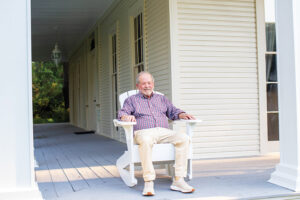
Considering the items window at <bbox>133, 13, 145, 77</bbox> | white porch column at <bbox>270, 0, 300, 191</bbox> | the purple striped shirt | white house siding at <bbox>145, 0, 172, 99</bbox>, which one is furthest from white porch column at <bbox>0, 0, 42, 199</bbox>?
window at <bbox>133, 13, 145, 77</bbox>

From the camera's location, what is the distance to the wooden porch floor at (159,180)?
113 inches

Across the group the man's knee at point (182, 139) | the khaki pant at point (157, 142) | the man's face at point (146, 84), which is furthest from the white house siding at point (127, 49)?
the man's knee at point (182, 139)

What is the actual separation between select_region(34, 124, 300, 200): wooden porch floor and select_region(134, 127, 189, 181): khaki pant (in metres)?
0.20

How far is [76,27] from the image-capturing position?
9.36m

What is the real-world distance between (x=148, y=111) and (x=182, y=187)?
81 centimetres

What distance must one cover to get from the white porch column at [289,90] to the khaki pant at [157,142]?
90 centimetres

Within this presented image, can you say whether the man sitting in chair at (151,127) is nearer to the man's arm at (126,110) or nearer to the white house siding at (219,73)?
the man's arm at (126,110)

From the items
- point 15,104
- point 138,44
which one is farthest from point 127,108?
point 138,44

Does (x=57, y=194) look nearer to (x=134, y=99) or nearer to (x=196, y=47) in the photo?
(x=134, y=99)

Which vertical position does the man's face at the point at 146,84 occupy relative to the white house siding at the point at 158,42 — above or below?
A: below

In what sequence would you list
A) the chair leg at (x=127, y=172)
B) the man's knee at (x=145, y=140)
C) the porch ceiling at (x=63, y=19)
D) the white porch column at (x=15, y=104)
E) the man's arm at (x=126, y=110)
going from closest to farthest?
the white porch column at (x=15, y=104)
the man's knee at (x=145, y=140)
the chair leg at (x=127, y=172)
the man's arm at (x=126, y=110)
the porch ceiling at (x=63, y=19)

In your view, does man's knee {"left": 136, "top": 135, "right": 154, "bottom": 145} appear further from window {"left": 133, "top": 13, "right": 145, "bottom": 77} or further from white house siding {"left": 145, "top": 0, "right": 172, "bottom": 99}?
window {"left": 133, "top": 13, "right": 145, "bottom": 77}

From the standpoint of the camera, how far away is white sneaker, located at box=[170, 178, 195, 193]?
2.92 m

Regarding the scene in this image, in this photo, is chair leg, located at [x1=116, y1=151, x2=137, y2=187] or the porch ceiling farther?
the porch ceiling
